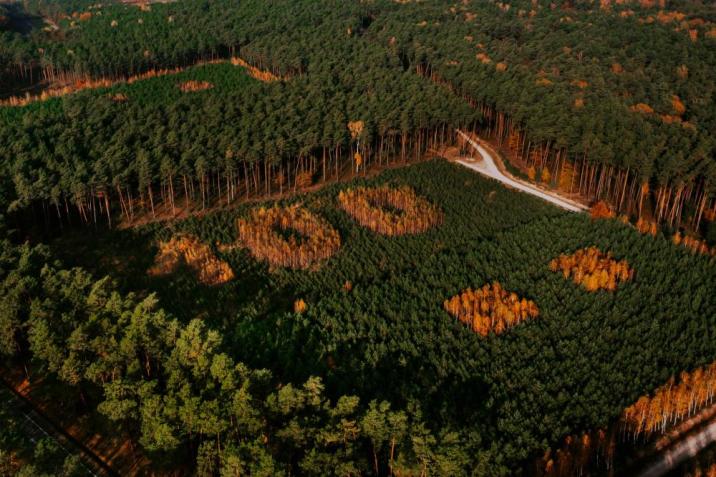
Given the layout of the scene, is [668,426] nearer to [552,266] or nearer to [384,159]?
[552,266]

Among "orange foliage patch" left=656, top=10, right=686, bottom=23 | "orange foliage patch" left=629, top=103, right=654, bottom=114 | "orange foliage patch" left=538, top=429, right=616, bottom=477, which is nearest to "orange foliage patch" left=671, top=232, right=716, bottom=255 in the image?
"orange foliage patch" left=629, top=103, right=654, bottom=114

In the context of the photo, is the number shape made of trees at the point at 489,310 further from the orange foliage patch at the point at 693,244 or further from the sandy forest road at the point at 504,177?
the sandy forest road at the point at 504,177

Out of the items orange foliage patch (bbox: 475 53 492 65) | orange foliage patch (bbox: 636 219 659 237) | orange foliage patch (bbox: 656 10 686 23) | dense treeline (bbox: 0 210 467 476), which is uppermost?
orange foliage patch (bbox: 656 10 686 23)

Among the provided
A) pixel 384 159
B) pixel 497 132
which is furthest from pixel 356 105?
pixel 497 132

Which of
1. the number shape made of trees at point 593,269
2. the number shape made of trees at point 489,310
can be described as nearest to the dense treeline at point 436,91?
the number shape made of trees at point 593,269

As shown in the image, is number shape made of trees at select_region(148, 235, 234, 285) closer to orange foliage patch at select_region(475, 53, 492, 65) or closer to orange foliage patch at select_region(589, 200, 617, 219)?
orange foliage patch at select_region(589, 200, 617, 219)

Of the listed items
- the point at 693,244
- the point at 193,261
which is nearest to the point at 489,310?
the point at 693,244

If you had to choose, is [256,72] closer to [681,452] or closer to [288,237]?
[288,237]
